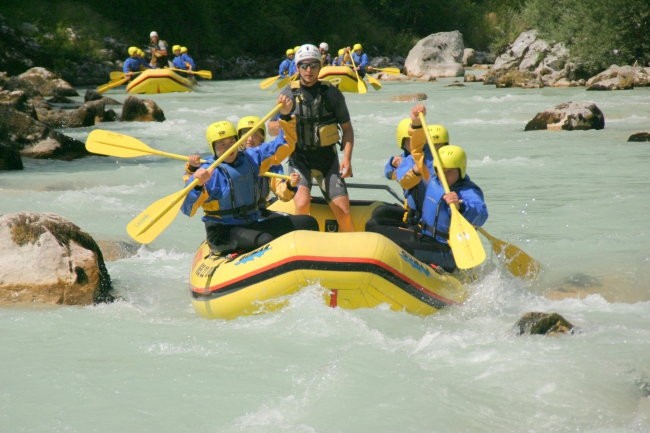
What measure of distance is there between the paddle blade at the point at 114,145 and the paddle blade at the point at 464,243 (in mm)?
2180

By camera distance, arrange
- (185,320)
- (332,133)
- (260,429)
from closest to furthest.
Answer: (260,429) → (185,320) → (332,133)

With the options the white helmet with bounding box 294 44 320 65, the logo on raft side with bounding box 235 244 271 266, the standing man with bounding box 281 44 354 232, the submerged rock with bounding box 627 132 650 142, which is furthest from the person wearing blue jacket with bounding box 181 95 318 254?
the submerged rock with bounding box 627 132 650 142

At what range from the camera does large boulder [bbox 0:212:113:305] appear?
6.05 m

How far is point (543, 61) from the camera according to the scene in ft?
90.3

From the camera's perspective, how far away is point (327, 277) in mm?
5316

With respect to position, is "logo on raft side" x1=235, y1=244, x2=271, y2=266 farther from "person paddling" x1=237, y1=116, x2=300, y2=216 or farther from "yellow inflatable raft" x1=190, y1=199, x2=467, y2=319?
"person paddling" x1=237, y1=116, x2=300, y2=216

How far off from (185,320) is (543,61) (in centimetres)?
2323

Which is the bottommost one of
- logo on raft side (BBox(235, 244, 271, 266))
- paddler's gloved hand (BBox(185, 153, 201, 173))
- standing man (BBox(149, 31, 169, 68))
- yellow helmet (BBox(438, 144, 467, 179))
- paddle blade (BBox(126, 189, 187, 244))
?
logo on raft side (BBox(235, 244, 271, 266))

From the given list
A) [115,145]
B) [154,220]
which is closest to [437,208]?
[154,220]

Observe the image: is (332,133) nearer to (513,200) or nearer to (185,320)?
(185,320)

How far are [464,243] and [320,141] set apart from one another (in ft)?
4.85

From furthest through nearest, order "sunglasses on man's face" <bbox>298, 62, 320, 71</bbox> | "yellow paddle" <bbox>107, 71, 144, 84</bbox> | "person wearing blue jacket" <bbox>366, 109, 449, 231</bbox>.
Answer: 1. "yellow paddle" <bbox>107, 71, 144, 84</bbox>
2. "sunglasses on man's face" <bbox>298, 62, 320, 71</bbox>
3. "person wearing blue jacket" <bbox>366, 109, 449, 231</bbox>

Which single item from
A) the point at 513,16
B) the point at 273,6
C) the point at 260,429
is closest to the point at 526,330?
the point at 260,429

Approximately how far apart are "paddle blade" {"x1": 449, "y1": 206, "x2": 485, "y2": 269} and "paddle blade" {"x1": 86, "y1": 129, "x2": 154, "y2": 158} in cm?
218
